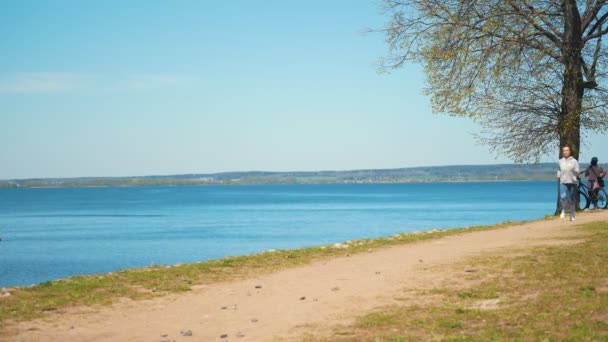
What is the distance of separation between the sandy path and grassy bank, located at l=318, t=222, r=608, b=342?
0.62 m

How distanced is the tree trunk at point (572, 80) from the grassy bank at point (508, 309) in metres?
14.7

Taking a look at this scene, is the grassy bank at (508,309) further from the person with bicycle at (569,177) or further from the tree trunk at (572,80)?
the tree trunk at (572,80)

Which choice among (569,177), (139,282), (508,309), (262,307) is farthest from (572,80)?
(262,307)

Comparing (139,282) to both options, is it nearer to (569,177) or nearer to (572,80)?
(569,177)

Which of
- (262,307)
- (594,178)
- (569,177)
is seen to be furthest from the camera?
(594,178)

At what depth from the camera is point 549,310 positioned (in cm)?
941

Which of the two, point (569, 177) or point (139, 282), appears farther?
point (569, 177)

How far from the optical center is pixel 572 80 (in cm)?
2667

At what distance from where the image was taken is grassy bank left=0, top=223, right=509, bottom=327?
1081 cm

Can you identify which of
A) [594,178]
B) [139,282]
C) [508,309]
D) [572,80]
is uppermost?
[572,80]

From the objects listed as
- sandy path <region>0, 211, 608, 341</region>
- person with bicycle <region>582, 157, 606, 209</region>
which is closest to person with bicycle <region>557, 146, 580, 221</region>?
person with bicycle <region>582, 157, 606, 209</region>

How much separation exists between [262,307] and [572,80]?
20.7 meters

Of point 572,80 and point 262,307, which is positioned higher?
point 572,80

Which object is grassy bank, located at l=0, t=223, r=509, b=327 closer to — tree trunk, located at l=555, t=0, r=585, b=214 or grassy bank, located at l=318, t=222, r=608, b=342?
grassy bank, located at l=318, t=222, r=608, b=342
